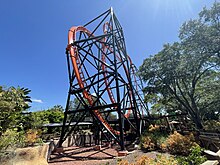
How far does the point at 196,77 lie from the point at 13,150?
50.3 feet

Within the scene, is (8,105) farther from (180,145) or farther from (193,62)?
(193,62)

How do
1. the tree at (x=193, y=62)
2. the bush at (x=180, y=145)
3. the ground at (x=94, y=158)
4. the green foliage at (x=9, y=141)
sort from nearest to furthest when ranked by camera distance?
the green foliage at (x=9, y=141) < the bush at (x=180, y=145) < the ground at (x=94, y=158) < the tree at (x=193, y=62)

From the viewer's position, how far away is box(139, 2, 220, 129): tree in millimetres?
11297

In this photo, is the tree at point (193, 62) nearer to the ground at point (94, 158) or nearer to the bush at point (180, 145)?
the bush at point (180, 145)

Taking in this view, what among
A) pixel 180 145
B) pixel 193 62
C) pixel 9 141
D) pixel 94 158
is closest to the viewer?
pixel 9 141

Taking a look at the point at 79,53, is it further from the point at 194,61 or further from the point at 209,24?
the point at 209,24

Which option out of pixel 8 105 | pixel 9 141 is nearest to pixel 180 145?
pixel 9 141

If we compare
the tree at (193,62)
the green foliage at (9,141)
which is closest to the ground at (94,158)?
the green foliage at (9,141)

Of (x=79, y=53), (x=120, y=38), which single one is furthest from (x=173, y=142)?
(x=120, y=38)

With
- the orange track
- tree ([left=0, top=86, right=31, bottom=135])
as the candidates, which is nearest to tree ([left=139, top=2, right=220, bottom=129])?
the orange track

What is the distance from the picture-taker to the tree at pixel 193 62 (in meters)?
11.3

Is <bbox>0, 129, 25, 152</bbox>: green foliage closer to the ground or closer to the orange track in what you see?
the ground

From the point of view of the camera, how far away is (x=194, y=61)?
1246cm

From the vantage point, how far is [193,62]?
12.6m
